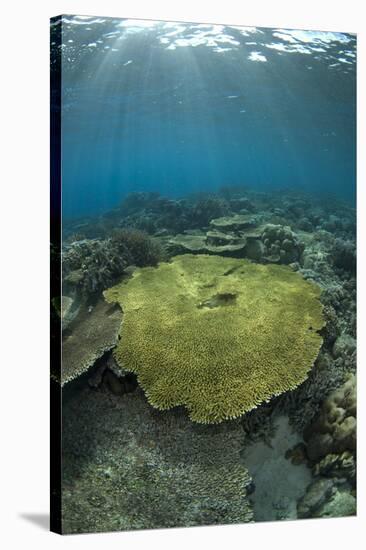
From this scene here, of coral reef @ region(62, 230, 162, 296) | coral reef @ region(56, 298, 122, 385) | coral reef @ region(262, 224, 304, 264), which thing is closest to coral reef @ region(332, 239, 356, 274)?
coral reef @ region(262, 224, 304, 264)

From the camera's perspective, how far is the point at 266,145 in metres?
6.35

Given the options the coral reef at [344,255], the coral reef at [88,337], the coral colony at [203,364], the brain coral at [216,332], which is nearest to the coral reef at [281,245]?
the coral colony at [203,364]

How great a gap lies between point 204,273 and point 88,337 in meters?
1.28

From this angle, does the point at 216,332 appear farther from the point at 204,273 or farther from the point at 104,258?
the point at 104,258

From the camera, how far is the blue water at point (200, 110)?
549 cm

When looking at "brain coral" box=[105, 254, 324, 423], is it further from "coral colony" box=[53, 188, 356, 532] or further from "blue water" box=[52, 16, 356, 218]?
"blue water" box=[52, 16, 356, 218]

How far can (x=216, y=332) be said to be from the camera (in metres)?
5.79

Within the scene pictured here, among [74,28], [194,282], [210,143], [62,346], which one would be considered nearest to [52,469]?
[62,346]

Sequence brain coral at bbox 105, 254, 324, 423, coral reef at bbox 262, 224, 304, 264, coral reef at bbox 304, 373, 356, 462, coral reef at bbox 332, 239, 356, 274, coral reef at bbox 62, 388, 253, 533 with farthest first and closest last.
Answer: coral reef at bbox 332, 239, 356, 274 → coral reef at bbox 262, 224, 304, 264 → coral reef at bbox 304, 373, 356, 462 → brain coral at bbox 105, 254, 324, 423 → coral reef at bbox 62, 388, 253, 533

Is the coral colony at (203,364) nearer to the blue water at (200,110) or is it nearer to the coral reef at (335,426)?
the coral reef at (335,426)

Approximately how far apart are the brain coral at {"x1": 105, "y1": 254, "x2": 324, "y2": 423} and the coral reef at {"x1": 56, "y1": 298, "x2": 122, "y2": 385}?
94 millimetres

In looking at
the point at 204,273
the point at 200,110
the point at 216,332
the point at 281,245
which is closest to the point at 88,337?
the point at 216,332

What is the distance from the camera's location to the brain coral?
5578 millimetres

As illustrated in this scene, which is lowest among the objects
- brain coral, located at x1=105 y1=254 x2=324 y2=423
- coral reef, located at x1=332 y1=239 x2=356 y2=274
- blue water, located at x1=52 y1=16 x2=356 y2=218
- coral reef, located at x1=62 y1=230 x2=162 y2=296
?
brain coral, located at x1=105 y1=254 x2=324 y2=423
